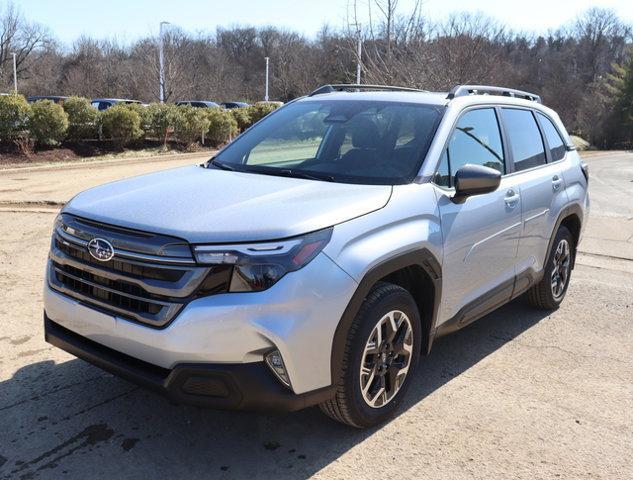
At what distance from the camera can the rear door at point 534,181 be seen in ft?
14.8

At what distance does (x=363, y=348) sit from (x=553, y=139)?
128 inches

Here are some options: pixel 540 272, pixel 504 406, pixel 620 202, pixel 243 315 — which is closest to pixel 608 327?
pixel 540 272

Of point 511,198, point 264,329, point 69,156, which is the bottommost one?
point 69,156

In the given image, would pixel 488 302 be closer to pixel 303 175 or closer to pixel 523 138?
pixel 523 138

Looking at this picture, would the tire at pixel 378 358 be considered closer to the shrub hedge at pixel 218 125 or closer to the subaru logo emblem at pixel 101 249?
the subaru logo emblem at pixel 101 249

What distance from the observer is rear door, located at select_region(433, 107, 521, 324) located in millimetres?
3635

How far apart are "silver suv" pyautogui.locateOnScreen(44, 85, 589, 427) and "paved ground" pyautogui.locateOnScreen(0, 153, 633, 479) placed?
278 millimetres

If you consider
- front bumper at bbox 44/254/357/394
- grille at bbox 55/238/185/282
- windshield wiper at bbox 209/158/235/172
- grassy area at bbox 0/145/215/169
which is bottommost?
grassy area at bbox 0/145/215/169

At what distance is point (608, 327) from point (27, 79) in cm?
6990

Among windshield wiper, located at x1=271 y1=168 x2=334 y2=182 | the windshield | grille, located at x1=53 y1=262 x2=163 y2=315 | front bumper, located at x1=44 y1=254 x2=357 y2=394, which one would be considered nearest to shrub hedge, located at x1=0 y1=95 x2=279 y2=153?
the windshield

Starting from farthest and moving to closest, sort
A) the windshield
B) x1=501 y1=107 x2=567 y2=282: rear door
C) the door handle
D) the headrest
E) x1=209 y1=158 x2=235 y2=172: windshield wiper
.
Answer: x1=501 y1=107 x2=567 y2=282: rear door
the door handle
x1=209 y1=158 x2=235 y2=172: windshield wiper
the headrest
the windshield

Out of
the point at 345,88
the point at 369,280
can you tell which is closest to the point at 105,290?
the point at 369,280

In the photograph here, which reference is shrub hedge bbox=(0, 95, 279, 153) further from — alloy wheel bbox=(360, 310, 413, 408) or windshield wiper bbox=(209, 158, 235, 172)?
alloy wheel bbox=(360, 310, 413, 408)

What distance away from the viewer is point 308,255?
2732 millimetres
